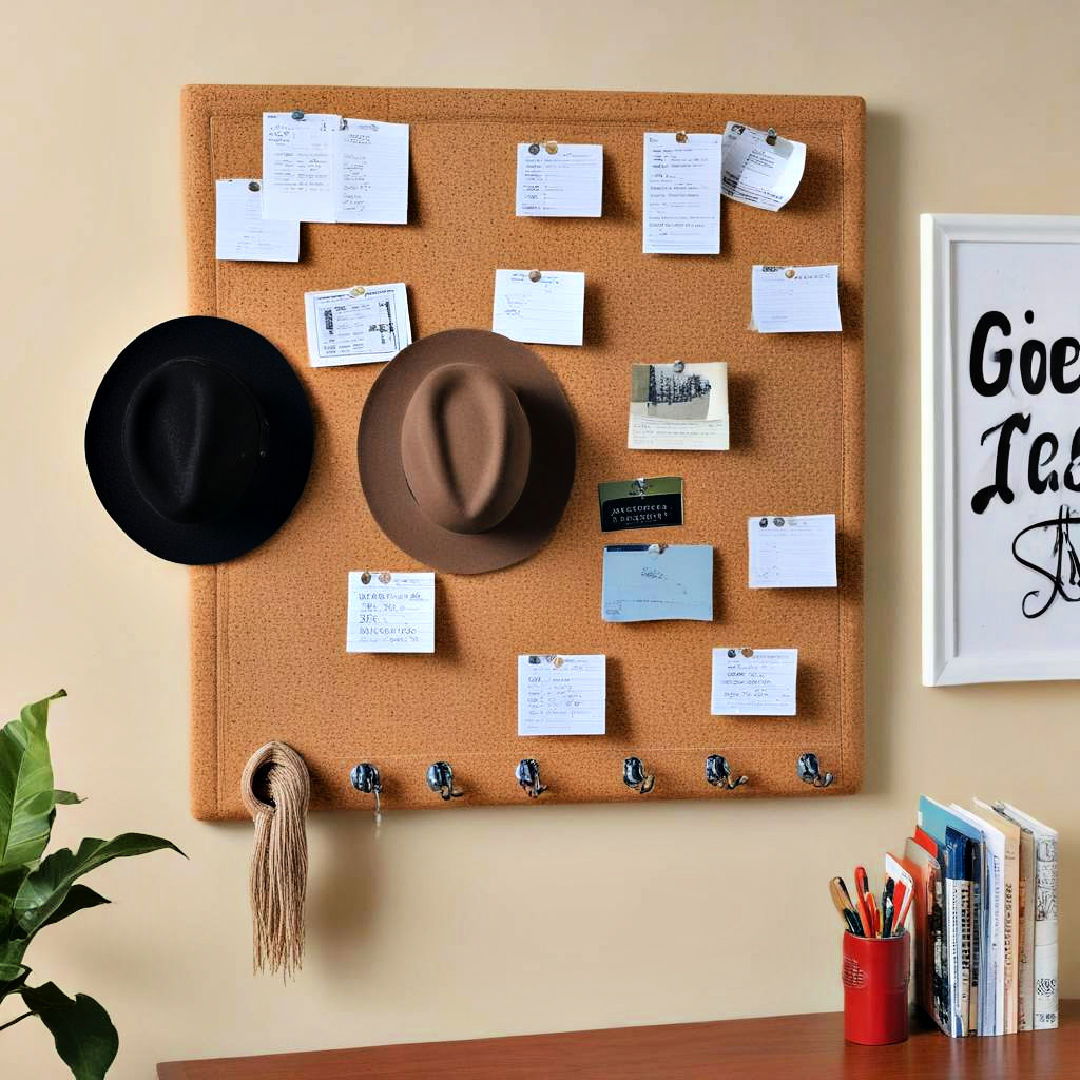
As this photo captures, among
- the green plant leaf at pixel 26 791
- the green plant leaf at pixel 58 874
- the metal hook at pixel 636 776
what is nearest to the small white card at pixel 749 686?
the metal hook at pixel 636 776

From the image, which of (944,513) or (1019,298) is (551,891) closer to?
(944,513)

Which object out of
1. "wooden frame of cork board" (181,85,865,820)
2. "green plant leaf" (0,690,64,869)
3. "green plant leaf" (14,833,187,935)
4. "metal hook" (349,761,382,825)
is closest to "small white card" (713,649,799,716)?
"wooden frame of cork board" (181,85,865,820)

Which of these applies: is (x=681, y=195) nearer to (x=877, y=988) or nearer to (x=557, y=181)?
(x=557, y=181)

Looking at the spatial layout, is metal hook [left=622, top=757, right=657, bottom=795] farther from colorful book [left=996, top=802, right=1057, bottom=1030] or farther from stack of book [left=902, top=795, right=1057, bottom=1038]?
colorful book [left=996, top=802, right=1057, bottom=1030]

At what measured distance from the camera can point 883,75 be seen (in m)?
1.66

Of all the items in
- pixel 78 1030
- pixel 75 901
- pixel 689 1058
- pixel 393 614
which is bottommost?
pixel 689 1058

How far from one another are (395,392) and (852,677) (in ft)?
2.49

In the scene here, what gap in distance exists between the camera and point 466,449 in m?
1.49

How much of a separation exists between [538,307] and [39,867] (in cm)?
94

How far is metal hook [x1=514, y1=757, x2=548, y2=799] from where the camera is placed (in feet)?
5.13

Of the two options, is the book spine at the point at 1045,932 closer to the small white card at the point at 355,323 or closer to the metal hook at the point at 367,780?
the metal hook at the point at 367,780

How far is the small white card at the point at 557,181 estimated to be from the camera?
1.58 meters

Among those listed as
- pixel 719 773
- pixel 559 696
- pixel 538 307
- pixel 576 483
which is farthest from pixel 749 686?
pixel 538 307

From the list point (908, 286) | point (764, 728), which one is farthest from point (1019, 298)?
point (764, 728)
